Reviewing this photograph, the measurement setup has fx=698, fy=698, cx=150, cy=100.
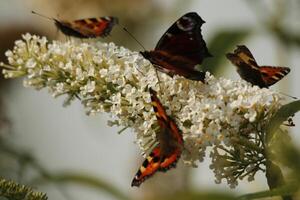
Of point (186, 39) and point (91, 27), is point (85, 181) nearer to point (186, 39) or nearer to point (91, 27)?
point (186, 39)

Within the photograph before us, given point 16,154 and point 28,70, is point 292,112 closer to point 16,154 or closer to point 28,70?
point 28,70

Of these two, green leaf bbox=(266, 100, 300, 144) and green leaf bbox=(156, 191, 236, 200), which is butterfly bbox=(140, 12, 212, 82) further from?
green leaf bbox=(156, 191, 236, 200)

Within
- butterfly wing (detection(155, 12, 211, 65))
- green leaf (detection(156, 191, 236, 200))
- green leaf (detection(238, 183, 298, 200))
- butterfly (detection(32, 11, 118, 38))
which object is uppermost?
butterfly (detection(32, 11, 118, 38))

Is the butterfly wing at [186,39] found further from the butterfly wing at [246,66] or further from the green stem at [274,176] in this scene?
the green stem at [274,176]

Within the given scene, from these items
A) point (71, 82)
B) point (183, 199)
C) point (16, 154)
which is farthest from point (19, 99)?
point (183, 199)

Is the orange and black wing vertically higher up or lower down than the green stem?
higher up

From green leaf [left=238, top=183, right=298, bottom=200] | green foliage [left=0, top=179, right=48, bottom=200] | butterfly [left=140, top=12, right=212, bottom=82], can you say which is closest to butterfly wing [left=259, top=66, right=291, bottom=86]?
butterfly [left=140, top=12, right=212, bottom=82]

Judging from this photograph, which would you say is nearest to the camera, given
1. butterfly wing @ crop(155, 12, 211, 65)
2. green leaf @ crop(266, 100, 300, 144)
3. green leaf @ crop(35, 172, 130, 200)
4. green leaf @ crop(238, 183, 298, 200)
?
green leaf @ crop(238, 183, 298, 200)
